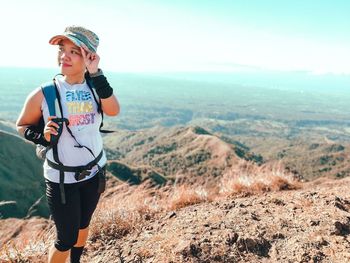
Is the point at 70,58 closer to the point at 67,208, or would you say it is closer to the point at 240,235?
the point at 67,208

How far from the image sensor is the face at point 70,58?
2.97m

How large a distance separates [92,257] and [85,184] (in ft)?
4.35

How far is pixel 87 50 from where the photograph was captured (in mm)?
2939

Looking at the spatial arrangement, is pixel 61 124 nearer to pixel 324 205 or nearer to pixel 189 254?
pixel 189 254

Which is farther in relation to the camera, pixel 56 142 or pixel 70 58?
pixel 70 58

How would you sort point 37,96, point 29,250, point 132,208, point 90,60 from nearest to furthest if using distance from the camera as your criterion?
point 37,96 → point 90,60 → point 29,250 → point 132,208

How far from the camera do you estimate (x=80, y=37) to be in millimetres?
2906

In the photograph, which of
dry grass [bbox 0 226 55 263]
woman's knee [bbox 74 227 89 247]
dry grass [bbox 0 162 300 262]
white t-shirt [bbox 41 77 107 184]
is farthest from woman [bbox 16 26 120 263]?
dry grass [bbox 0 162 300 262]

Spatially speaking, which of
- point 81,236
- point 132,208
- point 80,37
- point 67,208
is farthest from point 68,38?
point 132,208

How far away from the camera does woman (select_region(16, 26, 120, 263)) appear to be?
9.43ft

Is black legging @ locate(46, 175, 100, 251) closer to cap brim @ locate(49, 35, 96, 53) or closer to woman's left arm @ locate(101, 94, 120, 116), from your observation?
woman's left arm @ locate(101, 94, 120, 116)

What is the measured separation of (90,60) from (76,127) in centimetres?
51

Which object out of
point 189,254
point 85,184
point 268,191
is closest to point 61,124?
point 85,184

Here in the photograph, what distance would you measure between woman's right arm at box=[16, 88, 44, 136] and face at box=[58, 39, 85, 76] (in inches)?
10.4
